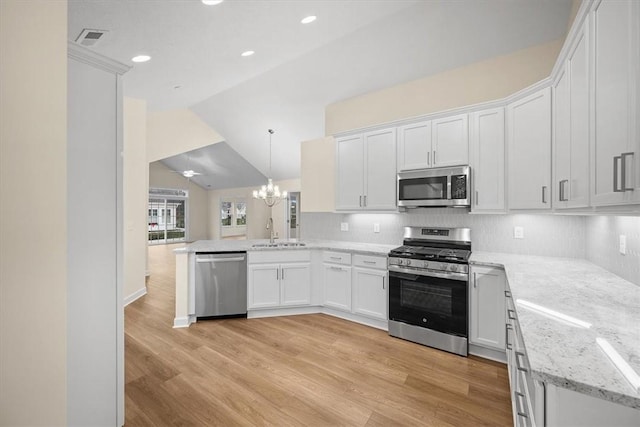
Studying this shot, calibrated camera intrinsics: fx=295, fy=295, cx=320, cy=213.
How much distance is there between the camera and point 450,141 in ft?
10.7

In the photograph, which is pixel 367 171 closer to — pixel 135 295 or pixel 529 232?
pixel 529 232

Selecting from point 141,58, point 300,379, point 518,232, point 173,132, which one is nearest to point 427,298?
point 518,232

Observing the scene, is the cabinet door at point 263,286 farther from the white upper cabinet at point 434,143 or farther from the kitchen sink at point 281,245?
the white upper cabinet at point 434,143

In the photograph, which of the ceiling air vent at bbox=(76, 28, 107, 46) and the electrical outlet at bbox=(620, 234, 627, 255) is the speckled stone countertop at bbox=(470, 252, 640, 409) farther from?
the ceiling air vent at bbox=(76, 28, 107, 46)

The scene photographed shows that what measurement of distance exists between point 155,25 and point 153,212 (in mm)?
12081

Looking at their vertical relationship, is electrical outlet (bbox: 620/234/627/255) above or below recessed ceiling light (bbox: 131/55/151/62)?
below

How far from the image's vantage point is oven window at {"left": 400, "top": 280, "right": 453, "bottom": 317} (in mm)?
2963

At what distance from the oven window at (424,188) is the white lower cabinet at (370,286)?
0.82 meters

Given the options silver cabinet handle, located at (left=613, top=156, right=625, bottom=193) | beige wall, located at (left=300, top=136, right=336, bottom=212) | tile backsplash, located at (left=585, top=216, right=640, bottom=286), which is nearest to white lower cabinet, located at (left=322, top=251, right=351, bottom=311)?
beige wall, located at (left=300, top=136, right=336, bottom=212)

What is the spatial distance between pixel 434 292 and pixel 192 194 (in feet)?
42.2

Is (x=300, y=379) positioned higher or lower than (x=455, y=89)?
lower

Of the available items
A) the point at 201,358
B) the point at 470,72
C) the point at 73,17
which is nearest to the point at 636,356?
the point at 201,358

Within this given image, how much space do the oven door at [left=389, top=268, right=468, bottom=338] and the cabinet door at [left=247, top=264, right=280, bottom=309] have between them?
1.51 metres

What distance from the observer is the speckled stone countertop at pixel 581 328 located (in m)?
0.88
